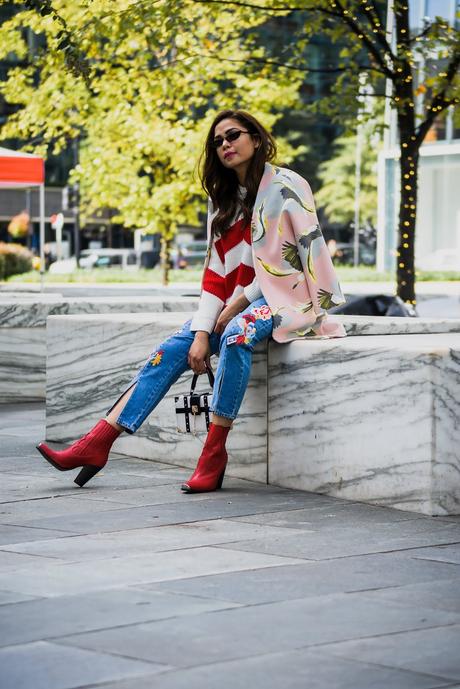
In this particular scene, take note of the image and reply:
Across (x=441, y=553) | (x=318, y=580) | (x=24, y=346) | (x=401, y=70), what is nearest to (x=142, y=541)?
(x=318, y=580)

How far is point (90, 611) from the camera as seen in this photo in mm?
4020

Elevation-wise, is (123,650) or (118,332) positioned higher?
(118,332)

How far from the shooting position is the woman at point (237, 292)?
253 inches

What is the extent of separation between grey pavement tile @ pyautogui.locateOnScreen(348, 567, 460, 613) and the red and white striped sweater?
7.88 feet

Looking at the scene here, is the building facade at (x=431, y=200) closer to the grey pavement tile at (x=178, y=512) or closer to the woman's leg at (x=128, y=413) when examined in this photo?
the woman's leg at (x=128, y=413)

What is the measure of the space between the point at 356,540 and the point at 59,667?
2.01 meters

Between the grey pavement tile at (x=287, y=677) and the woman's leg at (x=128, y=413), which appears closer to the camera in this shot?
the grey pavement tile at (x=287, y=677)

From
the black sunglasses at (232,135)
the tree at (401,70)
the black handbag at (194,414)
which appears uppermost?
the tree at (401,70)

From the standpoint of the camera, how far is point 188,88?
61.3ft

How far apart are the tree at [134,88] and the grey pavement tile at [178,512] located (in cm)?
194

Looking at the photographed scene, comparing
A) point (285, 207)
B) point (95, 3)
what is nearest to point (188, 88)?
point (95, 3)

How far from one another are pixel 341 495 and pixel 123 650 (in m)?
2.80

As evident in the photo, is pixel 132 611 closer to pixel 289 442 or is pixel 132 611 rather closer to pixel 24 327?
pixel 289 442

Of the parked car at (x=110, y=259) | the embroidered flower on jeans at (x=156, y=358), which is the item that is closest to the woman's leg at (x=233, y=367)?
the embroidered flower on jeans at (x=156, y=358)
